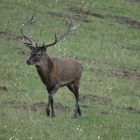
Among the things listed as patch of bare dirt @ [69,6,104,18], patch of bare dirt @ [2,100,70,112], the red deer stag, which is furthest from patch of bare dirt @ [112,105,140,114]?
patch of bare dirt @ [69,6,104,18]

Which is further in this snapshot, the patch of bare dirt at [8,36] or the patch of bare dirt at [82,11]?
the patch of bare dirt at [82,11]

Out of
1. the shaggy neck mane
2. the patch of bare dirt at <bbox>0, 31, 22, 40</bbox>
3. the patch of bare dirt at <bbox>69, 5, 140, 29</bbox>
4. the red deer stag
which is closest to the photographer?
the red deer stag

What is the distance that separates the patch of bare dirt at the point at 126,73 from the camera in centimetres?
2640

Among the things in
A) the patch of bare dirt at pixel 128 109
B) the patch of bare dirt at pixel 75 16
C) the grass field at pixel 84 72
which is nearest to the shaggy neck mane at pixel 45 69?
the grass field at pixel 84 72

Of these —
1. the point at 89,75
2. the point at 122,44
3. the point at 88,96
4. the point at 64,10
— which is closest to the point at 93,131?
the point at 88,96

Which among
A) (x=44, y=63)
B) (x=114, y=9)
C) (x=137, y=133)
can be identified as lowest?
(x=114, y=9)

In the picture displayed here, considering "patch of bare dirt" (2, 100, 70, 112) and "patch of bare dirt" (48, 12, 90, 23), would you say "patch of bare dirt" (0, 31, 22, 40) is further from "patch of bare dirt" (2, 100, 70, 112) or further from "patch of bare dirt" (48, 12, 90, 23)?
"patch of bare dirt" (2, 100, 70, 112)

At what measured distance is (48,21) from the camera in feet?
114

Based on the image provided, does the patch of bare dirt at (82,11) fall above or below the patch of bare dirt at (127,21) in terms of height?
above

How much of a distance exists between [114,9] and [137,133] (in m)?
24.0

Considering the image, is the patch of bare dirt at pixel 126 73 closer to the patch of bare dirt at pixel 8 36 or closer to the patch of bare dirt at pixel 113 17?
the patch of bare dirt at pixel 8 36

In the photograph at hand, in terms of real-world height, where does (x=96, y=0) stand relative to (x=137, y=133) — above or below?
below

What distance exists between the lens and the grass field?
1606cm

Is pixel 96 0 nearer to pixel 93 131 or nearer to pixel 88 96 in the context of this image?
pixel 88 96
